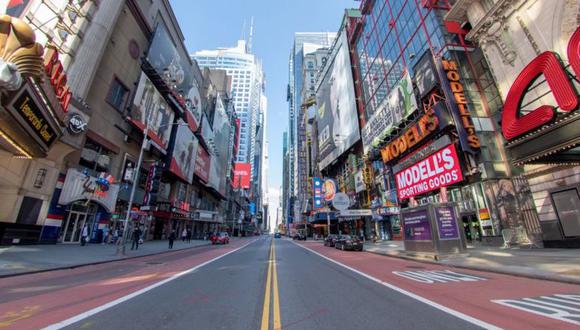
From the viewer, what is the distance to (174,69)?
40.6 m

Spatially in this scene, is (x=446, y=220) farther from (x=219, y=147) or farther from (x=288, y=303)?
(x=219, y=147)

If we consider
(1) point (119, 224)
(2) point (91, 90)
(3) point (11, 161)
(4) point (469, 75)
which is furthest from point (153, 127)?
(4) point (469, 75)

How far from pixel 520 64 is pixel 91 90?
38414mm

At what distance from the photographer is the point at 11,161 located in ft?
59.6

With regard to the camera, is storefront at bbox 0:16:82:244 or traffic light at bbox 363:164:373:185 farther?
traffic light at bbox 363:164:373:185

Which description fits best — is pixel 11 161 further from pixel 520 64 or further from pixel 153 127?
pixel 520 64

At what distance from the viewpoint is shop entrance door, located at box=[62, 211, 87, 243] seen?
23.2m

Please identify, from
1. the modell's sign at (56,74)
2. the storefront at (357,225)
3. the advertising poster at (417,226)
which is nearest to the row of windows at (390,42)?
the advertising poster at (417,226)

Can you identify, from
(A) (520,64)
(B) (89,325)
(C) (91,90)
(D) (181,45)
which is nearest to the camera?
(B) (89,325)

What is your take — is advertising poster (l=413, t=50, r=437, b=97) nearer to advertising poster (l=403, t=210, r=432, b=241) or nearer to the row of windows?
the row of windows

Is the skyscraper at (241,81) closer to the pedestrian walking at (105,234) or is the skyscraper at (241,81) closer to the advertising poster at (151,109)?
the advertising poster at (151,109)

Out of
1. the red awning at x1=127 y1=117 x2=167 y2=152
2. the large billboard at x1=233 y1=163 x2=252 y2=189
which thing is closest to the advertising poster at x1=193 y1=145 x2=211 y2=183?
the red awning at x1=127 y1=117 x2=167 y2=152

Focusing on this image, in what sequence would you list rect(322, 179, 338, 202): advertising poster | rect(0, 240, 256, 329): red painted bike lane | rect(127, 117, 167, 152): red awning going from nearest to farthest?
rect(0, 240, 256, 329): red painted bike lane < rect(127, 117, 167, 152): red awning < rect(322, 179, 338, 202): advertising poster

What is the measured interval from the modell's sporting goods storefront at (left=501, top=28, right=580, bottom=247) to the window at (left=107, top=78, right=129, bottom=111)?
37.4 m
